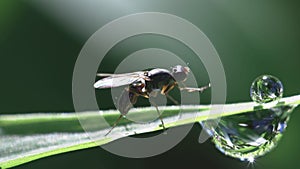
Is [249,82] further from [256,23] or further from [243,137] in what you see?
[243,137]

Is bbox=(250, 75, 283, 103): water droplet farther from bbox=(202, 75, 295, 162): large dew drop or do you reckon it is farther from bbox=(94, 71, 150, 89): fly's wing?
bbox=(94, 71, 150, 89): fly's wing

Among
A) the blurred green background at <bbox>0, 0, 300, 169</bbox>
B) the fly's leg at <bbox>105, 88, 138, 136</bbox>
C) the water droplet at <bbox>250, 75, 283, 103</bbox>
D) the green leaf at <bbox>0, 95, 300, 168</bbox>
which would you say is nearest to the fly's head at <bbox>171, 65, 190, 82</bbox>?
the fly's leg at <bbox>105, 88, 138, 136</bbox>

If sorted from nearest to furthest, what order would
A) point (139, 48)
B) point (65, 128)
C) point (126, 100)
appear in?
1. point (65, 128)
2. point (126, 100)
3. point (139, 48)

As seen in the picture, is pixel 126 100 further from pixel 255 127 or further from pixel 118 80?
pixel 255 127

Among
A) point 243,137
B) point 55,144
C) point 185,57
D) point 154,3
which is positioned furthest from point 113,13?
point 55,144

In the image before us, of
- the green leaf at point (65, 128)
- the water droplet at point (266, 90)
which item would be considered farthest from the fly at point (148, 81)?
the green leaf at point (65, 128)

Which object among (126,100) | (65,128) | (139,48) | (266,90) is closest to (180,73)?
(126,100)
